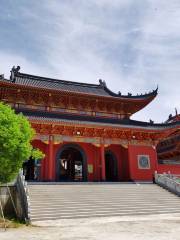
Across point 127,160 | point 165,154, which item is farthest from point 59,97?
point 165,154

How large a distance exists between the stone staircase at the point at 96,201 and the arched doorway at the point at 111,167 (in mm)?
4126

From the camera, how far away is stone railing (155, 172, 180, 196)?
55.7ft

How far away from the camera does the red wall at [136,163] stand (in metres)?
20.4

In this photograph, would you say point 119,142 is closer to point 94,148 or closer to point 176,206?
point 94,148

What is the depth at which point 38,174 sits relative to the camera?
750 inches

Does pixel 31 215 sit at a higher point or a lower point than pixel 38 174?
lower

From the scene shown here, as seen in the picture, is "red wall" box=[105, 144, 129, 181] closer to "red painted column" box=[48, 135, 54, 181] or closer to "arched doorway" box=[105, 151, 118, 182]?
"arched doorway" box=[105, 151, 118, 182]

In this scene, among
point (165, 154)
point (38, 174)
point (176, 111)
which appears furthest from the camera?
point (176, 111)

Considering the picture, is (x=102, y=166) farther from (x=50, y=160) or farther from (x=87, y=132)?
(x=50, y=160)

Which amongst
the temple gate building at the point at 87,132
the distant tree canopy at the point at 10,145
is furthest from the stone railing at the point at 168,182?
the distant tree canopy at the point at 10,145

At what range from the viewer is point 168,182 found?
58.9 ft

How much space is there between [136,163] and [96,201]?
7.57m

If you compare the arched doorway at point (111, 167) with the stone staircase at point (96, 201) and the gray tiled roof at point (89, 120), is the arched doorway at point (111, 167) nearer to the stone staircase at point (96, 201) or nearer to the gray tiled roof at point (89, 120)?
the gray tiled roof at point (89, 120)

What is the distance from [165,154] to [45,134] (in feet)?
50.1
